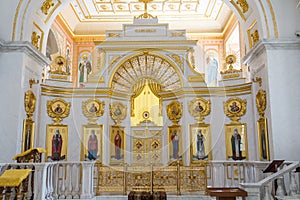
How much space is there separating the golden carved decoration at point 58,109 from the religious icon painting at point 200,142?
191 inches

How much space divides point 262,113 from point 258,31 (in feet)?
8.57

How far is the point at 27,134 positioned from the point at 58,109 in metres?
2.19

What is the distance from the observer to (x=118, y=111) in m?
13.2

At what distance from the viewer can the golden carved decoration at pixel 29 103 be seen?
10.2m

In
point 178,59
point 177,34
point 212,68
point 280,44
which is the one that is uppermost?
point 177,34

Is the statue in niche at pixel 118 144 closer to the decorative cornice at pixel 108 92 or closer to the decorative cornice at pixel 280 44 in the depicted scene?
the decorative cornice at pixel 108 92

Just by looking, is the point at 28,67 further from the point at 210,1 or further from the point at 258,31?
the point at 210,1

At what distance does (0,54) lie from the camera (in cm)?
985

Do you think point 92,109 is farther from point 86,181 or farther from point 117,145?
point 86,181

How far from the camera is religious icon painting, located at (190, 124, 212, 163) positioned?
12.4 metres

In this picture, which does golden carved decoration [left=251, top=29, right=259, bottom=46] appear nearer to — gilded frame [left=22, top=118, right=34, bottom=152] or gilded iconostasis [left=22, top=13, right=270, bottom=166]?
gilded iconostasis [left=22, top=13, right=270, bottom=166]

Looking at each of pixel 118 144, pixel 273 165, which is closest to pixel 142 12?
pixel 118 144

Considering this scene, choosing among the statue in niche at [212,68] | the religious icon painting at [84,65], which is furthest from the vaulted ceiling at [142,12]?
the statue in niche at [212,68]

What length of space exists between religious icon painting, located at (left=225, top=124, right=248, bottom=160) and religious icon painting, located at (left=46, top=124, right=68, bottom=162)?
6.01 m
